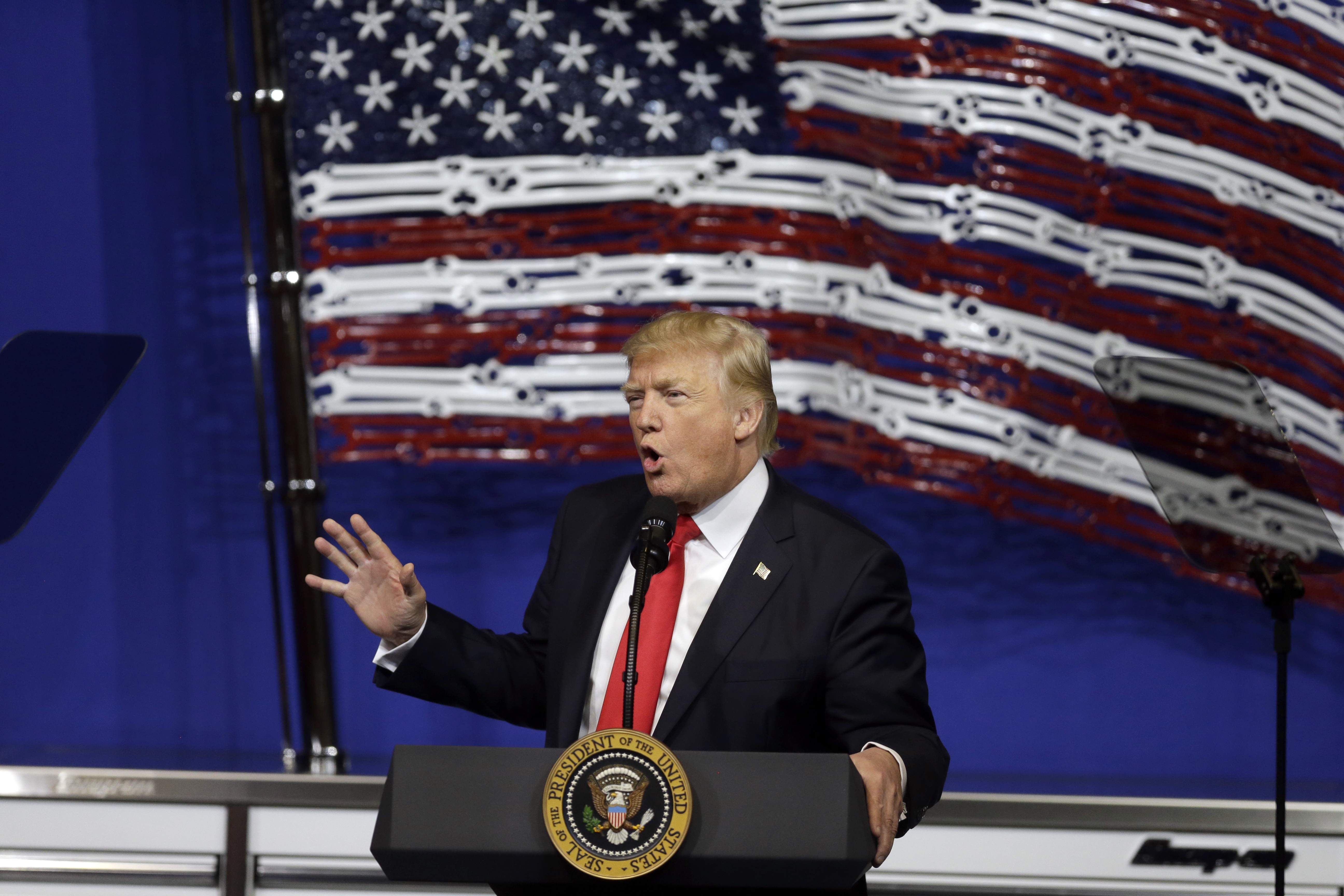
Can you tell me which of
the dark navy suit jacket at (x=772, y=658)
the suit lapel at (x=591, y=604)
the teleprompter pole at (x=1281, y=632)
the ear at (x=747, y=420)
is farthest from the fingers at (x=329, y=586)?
the teleprompter pole at (x=1281, y=632)

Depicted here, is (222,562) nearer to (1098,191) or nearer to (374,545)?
(374,545)

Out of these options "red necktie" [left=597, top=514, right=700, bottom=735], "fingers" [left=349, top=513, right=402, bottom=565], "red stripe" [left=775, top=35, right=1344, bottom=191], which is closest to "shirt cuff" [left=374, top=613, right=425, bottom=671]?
"fingers" [left=349, top=513, right=402, bottom=565]

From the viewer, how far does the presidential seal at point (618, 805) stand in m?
1.07

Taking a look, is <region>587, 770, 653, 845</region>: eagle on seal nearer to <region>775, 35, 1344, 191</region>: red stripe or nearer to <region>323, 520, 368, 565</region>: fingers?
<region>323, 520, 368, 565</region>: fingers

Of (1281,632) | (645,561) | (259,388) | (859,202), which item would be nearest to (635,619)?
(645,561)

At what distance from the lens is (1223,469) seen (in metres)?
2.26

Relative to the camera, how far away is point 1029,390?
8.34ft

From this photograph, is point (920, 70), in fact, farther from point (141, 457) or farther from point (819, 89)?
point (141, 457)

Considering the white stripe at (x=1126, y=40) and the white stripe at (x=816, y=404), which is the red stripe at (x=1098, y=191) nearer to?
the white stripe at (x=1126, y=40)

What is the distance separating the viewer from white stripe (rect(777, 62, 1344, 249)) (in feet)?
8.32

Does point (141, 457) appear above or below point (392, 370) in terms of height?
below

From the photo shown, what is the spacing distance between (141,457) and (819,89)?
1611mm

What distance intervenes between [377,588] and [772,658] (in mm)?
482

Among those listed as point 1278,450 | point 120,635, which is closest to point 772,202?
point 1278,450
